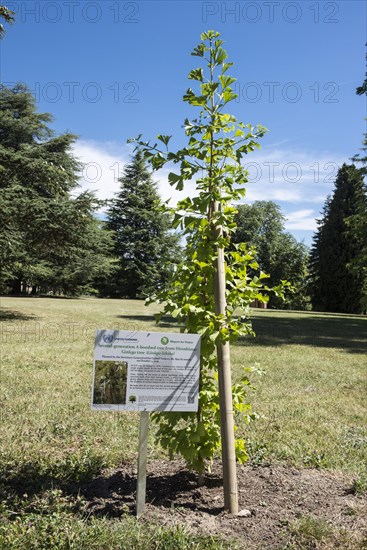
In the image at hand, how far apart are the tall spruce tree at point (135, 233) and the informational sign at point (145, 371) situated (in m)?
38.2

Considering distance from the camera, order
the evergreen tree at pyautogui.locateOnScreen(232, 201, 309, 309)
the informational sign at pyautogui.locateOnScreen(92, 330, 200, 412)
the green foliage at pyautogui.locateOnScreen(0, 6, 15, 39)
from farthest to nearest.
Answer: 1. the evergreen tree at pyautogui.locateOnScreen(232, 201, 309, 309)
2. the green foliage at pyautogui.locateOnScreen(0, 6, 15, 39)
3. the informational sign at pyautogui.locateOnScreen(92, 330, 200, 412)

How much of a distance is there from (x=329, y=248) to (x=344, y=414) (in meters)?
41.4

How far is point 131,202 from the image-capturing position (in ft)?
143

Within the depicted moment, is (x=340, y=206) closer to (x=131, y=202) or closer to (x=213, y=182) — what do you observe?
(x=131, y=202)

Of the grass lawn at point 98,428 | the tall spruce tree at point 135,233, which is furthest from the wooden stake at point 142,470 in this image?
the tall spruce tree at point 135,233

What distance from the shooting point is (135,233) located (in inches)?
1658

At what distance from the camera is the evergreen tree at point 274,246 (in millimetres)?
55344

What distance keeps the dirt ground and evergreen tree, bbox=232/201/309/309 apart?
49.1 metres

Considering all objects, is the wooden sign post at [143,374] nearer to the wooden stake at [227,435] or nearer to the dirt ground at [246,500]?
the wooden stake at [227,435]

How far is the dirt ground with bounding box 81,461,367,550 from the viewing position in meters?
2.90

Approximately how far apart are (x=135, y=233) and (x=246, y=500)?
3949cm

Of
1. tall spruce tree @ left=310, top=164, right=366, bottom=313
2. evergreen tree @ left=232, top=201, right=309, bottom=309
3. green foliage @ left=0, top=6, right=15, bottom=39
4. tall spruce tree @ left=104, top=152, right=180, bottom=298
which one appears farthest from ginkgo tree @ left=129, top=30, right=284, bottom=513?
evergreen tree @ left=232, top=201, right=309, bottom=309

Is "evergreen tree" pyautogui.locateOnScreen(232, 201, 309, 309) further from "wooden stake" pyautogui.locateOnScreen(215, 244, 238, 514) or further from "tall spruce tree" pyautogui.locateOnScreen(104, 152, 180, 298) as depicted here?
"wooden stake" pyautogui.locateOnScreen(215, 244, 238, 514)

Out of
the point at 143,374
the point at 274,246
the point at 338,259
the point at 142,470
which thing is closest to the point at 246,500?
the point at 142,470
